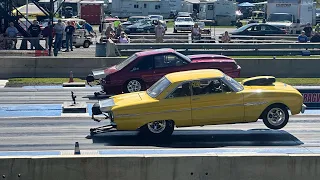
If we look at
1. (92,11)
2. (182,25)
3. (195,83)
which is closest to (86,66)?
(195,83)

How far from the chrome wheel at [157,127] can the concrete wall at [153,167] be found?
3.98m

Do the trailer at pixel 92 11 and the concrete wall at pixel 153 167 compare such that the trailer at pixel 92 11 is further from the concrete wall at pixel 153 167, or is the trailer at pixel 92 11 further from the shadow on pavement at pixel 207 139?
the concrete wall at pixel 153 167

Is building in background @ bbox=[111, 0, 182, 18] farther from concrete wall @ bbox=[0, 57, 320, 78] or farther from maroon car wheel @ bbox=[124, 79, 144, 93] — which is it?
maroon car wheel @ bbox=[124, 79, 144, 93]

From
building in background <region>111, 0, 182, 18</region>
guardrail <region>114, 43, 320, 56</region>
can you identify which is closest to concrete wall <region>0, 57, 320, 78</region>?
guardrail <region>114, 43, 320, 56</region>

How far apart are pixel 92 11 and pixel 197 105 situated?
1811 inches

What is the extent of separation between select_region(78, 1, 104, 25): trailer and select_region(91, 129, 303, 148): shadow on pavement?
43896 mm

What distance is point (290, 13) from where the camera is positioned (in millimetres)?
50906

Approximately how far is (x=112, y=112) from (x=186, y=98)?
1.62 meters

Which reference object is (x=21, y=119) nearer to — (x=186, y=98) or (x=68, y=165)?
(x=186, y=98)

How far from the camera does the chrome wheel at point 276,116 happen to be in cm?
1650

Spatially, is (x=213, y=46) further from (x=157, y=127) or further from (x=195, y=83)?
(x=157, y=127)

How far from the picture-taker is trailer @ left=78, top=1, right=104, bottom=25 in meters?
60.2

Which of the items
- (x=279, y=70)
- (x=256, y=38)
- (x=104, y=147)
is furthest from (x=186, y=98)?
(x=256, y=38)

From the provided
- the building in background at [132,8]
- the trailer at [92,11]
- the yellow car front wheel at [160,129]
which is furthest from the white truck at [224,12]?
the yellow car front wheel at [160,129]
